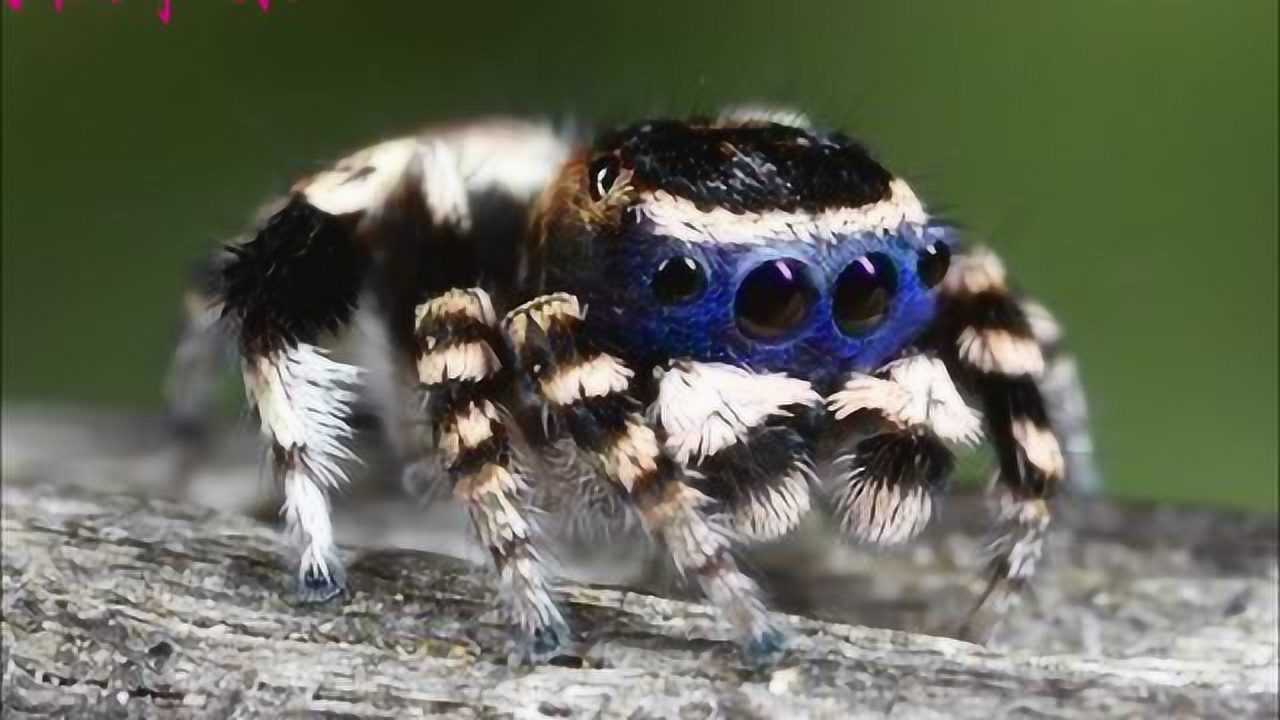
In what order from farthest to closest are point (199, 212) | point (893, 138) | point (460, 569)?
1. point (199, 212)
2. point (893, 138)
3. point (460, 569)

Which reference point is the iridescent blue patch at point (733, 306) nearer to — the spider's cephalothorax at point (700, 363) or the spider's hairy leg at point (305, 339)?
the spider's cephalothorax at point (700, 363)

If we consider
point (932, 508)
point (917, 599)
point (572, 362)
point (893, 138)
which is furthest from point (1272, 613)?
point (572, 362)

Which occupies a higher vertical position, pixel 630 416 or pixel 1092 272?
pixel 1092 272

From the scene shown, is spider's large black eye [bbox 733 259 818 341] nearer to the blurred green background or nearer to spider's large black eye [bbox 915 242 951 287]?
spider's large black eye [bbox 915 242 951 287]

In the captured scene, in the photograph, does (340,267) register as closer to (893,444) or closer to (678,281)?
(678,281)

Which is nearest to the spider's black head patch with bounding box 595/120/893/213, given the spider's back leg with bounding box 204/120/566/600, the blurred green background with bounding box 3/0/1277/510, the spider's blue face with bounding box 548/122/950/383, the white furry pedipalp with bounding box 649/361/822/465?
the spider's blue face with bounding box 548/122/950/383

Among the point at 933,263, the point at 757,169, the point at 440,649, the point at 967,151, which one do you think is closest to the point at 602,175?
the point at 757,169

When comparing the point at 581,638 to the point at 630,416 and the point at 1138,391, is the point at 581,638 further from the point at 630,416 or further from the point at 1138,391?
the point at 1138,391

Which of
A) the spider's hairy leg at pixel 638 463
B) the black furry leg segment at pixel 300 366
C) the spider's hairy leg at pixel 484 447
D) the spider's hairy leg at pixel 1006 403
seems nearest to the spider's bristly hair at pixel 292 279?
the black furry leg segment at pixel 300 366
